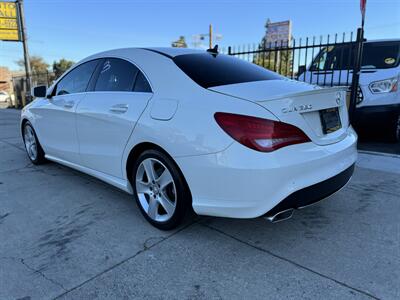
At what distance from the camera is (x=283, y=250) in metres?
2.51

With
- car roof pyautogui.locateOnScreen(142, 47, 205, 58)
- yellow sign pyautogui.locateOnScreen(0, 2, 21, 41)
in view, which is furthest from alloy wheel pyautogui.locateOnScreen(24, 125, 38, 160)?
yellow sign pyautogui.locateOnScreen(0, 2, 21, 41)

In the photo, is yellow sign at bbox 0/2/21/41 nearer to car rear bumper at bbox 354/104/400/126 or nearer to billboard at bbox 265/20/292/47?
car rear bumper at bbox 354/104/400/126

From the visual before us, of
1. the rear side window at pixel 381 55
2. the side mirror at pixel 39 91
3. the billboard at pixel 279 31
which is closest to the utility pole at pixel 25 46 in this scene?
the side mirror at pixel 39 91

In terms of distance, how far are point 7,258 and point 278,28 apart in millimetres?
33664

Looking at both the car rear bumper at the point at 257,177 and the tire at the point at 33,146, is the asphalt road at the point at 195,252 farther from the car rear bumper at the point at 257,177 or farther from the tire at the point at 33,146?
the tire at the point at 33,146

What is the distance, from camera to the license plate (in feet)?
8.28

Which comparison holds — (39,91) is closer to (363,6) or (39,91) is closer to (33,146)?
(33,146)

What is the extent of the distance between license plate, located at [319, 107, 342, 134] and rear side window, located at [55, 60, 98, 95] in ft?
8.17

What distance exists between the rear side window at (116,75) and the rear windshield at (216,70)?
19.1 inches

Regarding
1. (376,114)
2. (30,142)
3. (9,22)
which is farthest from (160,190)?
(9,22)

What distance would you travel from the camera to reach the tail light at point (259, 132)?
7.13 feet

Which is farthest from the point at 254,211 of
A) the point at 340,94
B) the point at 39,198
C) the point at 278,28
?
the point at 278,28

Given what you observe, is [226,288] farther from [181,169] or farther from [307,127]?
[307,127]

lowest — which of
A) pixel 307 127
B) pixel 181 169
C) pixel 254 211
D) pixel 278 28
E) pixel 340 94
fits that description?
pixel 254 211
